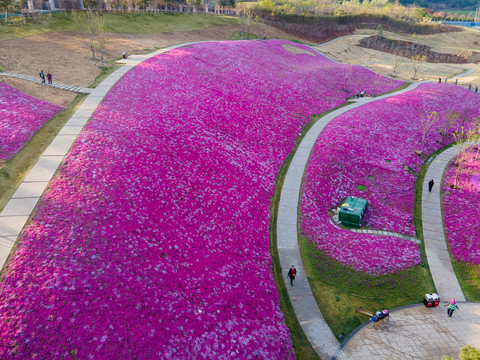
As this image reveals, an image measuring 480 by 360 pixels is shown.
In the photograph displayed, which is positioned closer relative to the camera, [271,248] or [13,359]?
[13,359]

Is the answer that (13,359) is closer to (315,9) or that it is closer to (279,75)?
(279,75)

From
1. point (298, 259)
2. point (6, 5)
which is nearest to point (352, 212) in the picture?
point (298, 259)

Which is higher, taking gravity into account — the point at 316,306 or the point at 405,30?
the point at 405,30

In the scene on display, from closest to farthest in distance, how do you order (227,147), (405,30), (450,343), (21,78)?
(450,343), (227,147), (21,78), (405,30)

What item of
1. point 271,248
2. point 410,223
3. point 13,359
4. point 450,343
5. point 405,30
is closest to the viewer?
point 13,359

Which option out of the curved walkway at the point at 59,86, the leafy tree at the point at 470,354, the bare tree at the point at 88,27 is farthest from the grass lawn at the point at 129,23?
the leafy tree at the point at 470,354

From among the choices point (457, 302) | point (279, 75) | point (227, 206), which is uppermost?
point (279, 75)

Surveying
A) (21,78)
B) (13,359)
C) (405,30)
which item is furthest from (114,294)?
(405,30)
